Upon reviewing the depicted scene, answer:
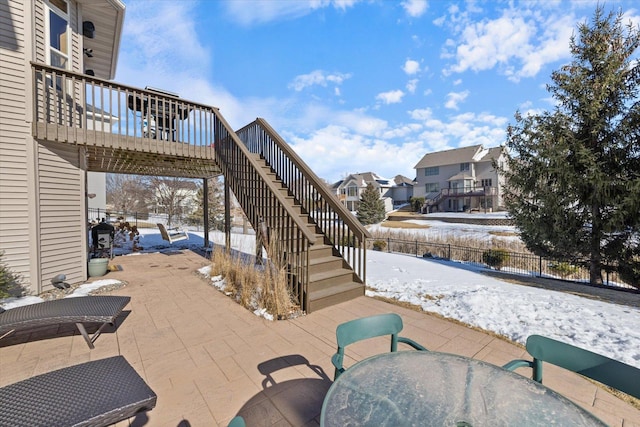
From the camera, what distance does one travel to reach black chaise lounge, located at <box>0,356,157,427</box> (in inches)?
54.4

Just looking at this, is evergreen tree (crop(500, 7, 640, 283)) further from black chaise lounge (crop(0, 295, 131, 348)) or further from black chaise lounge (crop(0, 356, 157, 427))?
black chaise lounge (crop(0, 295, 131, 348))

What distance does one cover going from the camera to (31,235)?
4473 millimetres

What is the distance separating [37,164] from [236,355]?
491cm

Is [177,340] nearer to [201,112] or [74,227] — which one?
[74,227]

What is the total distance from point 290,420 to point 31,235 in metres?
5.40

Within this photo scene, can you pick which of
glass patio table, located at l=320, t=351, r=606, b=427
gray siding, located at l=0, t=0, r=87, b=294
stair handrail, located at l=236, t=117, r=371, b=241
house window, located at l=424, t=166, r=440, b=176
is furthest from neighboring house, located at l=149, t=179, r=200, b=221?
house window, located at l=424, t=166, r=440, b=176

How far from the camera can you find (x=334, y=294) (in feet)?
13.2

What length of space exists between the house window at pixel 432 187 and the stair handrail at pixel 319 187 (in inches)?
1303

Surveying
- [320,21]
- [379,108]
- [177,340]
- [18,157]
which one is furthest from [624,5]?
[18,157]

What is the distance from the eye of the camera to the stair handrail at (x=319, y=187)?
448 cm

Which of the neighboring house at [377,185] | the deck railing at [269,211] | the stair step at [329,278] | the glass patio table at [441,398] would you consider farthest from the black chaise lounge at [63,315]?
the neighboring house at [377,185]

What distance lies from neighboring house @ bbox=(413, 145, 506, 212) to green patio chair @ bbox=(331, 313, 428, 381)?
31070 millimetres

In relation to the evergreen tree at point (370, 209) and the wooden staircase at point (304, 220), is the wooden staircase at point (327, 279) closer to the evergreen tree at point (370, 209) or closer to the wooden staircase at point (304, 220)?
the wooden staircase at point (304, 220)

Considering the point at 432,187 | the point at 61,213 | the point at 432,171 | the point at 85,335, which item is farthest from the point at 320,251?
the point at 432,171
